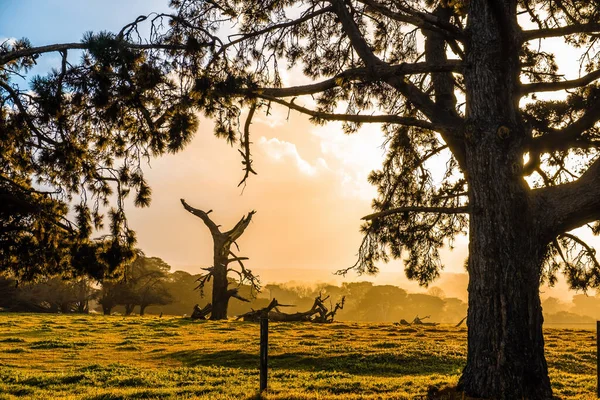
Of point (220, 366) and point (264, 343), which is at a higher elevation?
point (264, 343)

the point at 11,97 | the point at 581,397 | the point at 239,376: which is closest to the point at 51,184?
the point at 11,97

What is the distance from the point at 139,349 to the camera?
1720 centimetres

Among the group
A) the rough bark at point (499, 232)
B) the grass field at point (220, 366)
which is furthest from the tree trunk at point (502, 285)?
the grass field at point (220, 366)

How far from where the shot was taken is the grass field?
875cm

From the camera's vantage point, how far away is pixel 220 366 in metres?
13.0

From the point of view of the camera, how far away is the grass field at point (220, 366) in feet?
28.7

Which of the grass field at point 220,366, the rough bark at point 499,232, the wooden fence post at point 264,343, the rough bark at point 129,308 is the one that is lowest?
the rough bark at point 129,308

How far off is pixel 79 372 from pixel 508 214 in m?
9.78

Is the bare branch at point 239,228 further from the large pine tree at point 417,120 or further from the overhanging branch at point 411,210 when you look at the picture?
the overhanging branch at point 411,210

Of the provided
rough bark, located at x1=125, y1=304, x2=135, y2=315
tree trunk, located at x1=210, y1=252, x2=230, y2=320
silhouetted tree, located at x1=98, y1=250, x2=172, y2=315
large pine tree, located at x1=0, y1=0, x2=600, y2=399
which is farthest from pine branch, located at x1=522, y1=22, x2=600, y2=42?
rough bark, located at x1=125, y1=304, x2=135, y2=315

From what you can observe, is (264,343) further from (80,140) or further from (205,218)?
(205,218)

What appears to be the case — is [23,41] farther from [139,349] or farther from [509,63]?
[139,349]

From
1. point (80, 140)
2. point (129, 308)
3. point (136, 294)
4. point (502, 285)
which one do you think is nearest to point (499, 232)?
point (502, 285)

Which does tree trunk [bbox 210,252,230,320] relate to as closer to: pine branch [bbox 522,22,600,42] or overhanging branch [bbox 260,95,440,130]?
overhanging branch [bbox 260,95,440,130]
